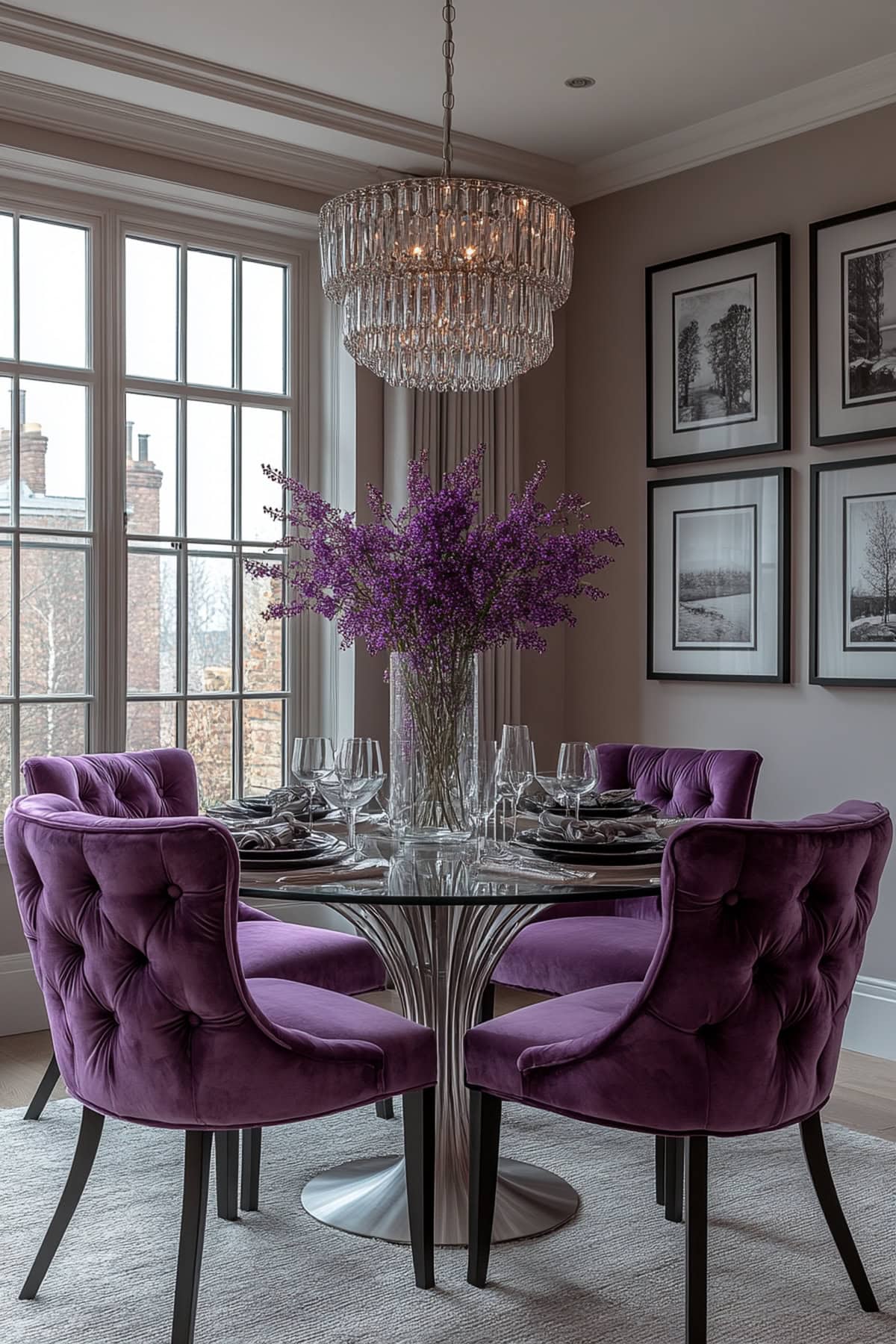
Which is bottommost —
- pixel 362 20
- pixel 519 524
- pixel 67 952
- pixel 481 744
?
pixel 67 952

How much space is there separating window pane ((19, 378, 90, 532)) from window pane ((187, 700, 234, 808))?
2.49 ft

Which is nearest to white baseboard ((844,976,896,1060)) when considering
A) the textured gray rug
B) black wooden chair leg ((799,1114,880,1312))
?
the textured gray rug

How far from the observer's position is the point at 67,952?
2156 mm

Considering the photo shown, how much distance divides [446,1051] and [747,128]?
10.5 feet

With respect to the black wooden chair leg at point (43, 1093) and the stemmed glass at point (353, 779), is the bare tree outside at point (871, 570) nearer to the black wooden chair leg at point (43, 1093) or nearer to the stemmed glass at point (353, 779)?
the stemmed glass at point (353, 779)

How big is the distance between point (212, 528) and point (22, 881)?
248 centimetres

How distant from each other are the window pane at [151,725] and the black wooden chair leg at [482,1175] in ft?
7.57

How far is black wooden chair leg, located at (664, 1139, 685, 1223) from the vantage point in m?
2.69

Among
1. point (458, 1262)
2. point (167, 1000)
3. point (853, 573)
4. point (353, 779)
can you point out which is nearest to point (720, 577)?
point (853, 573)

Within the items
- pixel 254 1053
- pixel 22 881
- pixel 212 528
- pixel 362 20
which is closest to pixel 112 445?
pixel 212 528

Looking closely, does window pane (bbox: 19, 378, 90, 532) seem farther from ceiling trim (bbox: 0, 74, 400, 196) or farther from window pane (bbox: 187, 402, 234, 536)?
ceiling trim (bbox: 0, 74, 400, 196)

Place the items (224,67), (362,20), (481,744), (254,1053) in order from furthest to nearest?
(224,67) → (362,20) → (481,744) → (254,1053)

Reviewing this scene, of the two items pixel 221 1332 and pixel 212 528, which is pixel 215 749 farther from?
pixel 221 1332

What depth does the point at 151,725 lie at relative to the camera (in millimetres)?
4406
